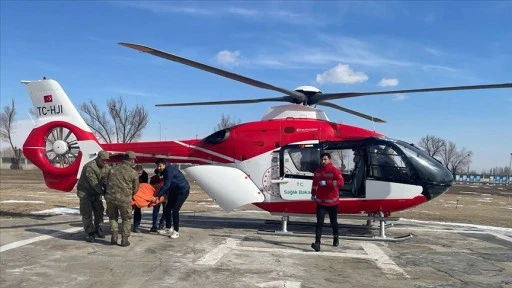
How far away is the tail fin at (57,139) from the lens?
1191cm

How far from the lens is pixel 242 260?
734cm

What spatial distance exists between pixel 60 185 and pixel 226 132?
503 cm

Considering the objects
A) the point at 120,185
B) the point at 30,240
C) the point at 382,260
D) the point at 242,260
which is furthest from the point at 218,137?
the point at 382,260

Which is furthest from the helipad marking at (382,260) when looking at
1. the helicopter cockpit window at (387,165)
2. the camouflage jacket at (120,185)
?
the camouflage jacket at (120,185)

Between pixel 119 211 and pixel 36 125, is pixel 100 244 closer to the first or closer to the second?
pixel 119 211

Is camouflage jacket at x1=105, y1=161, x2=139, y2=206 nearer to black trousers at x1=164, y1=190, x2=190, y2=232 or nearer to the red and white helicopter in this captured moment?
black trousers at x1=164, y1=190, x2=190, y2=232

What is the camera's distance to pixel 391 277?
6430mm

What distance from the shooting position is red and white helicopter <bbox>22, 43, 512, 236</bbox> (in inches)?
388

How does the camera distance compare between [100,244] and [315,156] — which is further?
[315,156]

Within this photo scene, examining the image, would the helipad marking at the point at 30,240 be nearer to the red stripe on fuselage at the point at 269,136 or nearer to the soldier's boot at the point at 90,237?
the soldier's boot at the point at 90,237

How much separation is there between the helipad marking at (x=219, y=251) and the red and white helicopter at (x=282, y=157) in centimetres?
117

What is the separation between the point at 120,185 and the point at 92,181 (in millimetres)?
826

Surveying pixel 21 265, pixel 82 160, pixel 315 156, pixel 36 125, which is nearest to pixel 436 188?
pixel 315 156

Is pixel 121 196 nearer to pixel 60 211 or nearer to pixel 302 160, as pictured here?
pixel 302 160
